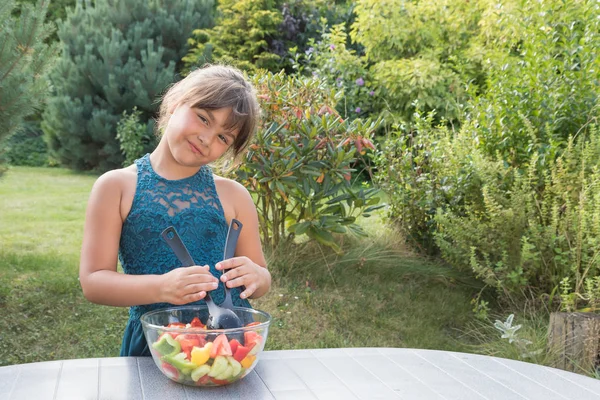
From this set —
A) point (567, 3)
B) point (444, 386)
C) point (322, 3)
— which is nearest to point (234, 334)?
point (444, 386)

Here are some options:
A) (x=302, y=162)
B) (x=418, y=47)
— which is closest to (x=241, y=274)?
(x=302, y=162)

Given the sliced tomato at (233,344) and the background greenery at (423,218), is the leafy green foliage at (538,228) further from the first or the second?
the sliced tomato at (233,344)

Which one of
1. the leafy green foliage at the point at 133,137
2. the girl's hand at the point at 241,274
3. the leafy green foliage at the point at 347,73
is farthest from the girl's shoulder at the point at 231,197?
the leafy green foliage at the point at 133,137

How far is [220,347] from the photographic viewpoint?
1.24 meters

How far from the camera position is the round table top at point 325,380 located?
1271 millimetres

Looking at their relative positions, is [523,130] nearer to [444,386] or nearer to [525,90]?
[525,90]

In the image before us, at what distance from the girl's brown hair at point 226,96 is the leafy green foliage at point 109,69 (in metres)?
7.85

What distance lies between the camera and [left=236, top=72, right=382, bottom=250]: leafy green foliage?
4.15 metres

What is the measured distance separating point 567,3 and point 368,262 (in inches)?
81.5

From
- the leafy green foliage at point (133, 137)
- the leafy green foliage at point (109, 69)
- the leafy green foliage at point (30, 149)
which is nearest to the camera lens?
the leafy green foliage at point (133, 137)

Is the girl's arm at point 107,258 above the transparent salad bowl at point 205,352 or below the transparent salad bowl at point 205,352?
above

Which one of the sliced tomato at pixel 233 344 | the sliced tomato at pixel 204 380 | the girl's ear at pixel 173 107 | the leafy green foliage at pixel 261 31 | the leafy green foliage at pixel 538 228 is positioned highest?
the leafy green foliage at pixel 261 31

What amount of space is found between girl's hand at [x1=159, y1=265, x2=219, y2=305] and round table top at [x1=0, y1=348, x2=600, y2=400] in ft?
0.50

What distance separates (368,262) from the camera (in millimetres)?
4891
